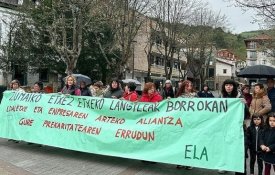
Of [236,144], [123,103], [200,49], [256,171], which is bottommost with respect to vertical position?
[256,171]

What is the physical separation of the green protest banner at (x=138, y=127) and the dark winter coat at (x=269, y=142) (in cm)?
35

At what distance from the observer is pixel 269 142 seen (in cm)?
671

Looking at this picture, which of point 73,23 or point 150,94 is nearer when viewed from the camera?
point 150,94

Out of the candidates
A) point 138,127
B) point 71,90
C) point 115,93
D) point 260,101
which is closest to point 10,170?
point 138,127

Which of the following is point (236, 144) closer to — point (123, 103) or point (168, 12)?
point (123, 103)

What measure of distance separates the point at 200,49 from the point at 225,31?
4.77 m

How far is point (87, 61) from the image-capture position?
123 ft

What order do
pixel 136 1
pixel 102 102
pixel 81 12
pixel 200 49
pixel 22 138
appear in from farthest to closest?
pixel 200 49, pixel 136 1, pixel 81 12, pixel 22 138, pixel 102 102

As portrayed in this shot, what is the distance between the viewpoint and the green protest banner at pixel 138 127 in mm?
7129

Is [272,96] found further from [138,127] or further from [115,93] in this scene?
[138,127]

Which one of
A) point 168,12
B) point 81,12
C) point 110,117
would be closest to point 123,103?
point 110,117

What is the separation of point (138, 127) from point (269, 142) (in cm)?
244

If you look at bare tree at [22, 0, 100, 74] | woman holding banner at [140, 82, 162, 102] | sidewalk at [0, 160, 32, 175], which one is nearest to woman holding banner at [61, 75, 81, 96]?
woman holding banner at [140, 82, 162, 102]

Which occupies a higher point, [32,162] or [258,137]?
[258,137]
